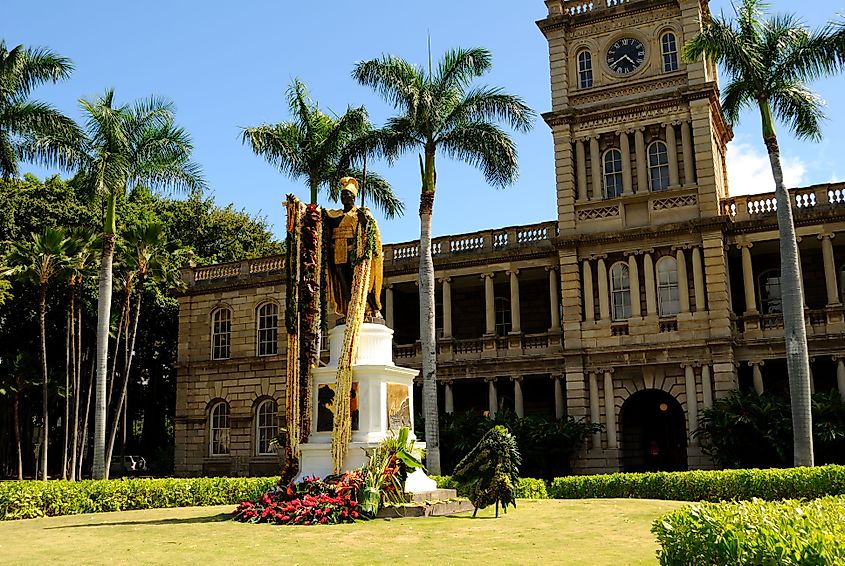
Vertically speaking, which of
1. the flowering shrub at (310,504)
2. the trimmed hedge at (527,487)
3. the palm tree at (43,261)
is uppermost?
the palm tree at (43,261)

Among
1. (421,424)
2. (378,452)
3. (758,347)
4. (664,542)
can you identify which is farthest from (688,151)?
(664,542)

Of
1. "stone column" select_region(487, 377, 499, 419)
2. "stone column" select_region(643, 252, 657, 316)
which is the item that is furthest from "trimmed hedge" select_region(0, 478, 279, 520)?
"stone column" select_region(643, 252, 657, 316)

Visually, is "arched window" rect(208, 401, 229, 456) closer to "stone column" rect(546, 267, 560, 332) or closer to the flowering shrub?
"stone column" rect(546, 267, 560, 332)

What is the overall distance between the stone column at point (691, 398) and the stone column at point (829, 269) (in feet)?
15.0

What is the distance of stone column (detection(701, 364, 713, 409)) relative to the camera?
25.9 m

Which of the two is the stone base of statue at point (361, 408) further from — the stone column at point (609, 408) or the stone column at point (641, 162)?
the stone column at point (641, 162)

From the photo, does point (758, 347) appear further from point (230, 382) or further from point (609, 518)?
point (230, 382)

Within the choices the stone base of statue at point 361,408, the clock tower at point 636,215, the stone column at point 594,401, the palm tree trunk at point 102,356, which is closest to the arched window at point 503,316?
the clock tower at point 636,215

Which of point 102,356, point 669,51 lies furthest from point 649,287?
point 102,356

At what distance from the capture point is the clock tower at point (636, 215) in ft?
87.2

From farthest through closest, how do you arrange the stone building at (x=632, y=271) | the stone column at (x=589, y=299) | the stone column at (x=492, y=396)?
1. the stone column at (x=492, y=396)
2. the stone column at (x=589, y=299)
3. the stone building at (x=632, y=271)

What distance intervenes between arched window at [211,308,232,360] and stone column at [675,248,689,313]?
18.1 metres

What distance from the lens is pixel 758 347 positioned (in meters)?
26.4

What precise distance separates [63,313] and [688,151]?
25973 mm
